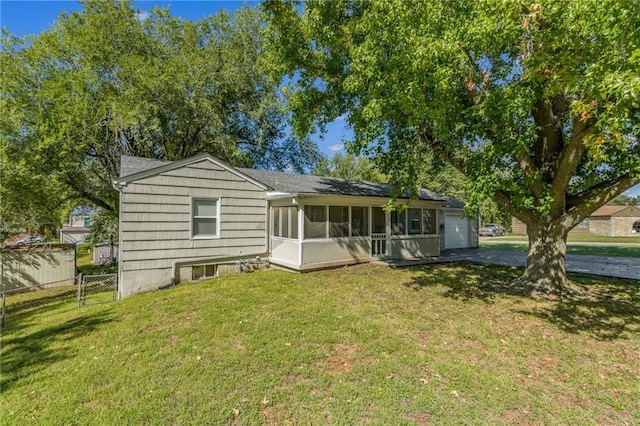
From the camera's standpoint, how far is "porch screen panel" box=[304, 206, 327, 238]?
1012cm

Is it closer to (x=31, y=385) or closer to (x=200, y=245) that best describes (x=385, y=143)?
(x=200, y=245)

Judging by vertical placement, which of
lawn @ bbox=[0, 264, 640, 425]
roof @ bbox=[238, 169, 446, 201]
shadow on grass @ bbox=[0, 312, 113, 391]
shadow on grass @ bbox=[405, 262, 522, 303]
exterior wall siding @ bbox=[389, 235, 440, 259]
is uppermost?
roof @ bbox=[238, 169, 446, 201]

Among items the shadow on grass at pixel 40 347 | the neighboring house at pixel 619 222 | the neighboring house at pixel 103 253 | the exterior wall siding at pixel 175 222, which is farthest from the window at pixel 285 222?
the neighboring house at pixel 619 222

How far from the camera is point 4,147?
9.89 meters

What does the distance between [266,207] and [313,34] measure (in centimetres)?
559

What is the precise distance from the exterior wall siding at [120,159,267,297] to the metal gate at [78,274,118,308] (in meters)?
0.58

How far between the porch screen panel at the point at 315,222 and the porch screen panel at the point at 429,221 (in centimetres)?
520

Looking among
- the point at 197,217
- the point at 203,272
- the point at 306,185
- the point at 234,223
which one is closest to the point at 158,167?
the point at 197,217

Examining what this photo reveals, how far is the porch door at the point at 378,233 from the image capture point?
1187 centimetres

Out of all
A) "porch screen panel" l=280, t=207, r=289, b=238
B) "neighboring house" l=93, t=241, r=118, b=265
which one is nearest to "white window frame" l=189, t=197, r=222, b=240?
"porch screen panel" l=280, t=207, r=289, b=238

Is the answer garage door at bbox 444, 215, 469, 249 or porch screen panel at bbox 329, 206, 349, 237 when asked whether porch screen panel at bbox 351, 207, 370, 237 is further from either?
garage door at bbox 444, 215, 469, 249

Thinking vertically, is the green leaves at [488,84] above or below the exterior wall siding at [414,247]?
above

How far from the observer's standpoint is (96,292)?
9.12 meters

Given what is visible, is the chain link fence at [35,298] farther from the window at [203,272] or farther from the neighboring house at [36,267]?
the window at [203,272]
